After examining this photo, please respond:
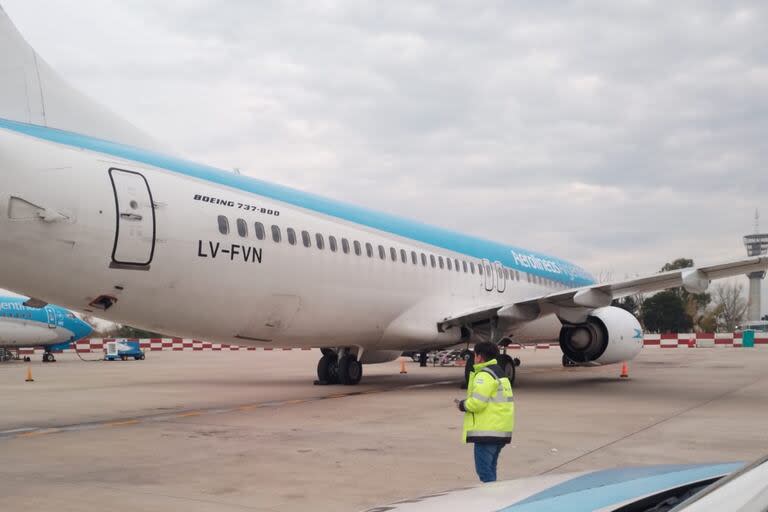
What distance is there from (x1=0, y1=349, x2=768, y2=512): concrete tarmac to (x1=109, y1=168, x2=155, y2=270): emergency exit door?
84.0 inches

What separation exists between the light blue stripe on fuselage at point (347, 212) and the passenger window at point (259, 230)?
0.58 meters

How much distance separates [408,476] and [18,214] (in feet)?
16.8

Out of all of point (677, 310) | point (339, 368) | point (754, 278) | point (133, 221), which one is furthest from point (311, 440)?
point (754, 278)

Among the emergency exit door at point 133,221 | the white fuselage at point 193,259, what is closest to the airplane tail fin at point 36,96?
the white fuselage at point 193,259

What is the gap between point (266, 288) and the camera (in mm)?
11234

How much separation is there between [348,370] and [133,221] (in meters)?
7.73

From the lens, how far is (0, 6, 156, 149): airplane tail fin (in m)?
8.95

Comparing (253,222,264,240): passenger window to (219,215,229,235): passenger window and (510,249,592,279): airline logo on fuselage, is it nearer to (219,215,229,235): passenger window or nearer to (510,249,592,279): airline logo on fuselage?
(219,215,229,235): passenger window

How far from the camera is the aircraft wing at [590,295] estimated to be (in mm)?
12992

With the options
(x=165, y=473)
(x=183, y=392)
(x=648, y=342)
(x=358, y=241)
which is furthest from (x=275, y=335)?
(x=648, y=342)

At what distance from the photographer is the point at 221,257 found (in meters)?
10.4

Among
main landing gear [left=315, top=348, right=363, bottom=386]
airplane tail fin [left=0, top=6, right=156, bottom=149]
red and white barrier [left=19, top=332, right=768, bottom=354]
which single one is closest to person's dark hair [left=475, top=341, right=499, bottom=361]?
airplane tail fin [left=0, top=6, right=156, bottom=149]

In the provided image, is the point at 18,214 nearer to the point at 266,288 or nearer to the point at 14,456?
the point at 14,456

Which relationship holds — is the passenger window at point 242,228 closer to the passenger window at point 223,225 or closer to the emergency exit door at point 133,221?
the passenger window at point 223,225
